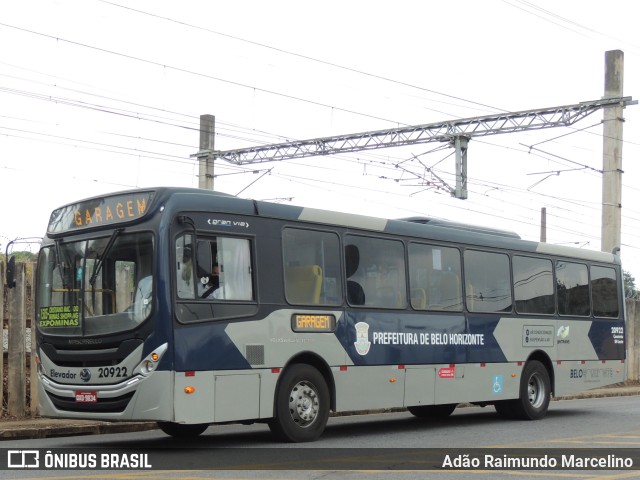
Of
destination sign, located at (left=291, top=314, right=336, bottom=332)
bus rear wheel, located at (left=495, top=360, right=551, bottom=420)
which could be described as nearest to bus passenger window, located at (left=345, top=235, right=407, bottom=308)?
destination sign, located at (left=291, top=314, right=336, bottom=332)

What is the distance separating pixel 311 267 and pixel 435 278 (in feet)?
9.83

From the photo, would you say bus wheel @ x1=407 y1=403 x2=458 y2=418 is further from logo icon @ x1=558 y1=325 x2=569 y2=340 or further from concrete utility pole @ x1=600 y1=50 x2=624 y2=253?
concrete utility pole @ x1=600 y1=50 x2=624 y2=253

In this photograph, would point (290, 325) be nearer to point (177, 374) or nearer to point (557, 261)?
point (177, 374)

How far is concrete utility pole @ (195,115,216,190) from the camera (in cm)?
3597

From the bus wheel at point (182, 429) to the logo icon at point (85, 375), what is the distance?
6.54 feet

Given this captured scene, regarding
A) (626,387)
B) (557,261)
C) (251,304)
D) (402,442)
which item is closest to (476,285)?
(557,261)

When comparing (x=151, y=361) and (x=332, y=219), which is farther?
(x=332, y=219)

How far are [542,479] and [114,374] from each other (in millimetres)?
5015

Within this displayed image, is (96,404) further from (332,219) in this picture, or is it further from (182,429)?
(332,219)

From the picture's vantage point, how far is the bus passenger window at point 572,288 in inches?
766

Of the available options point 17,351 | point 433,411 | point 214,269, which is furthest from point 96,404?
point 433,411

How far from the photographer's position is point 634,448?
12656mm

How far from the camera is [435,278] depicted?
16.3 m

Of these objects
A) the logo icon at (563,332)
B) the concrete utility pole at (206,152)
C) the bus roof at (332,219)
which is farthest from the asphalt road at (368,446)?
the concrete utility pole at (206,152)
